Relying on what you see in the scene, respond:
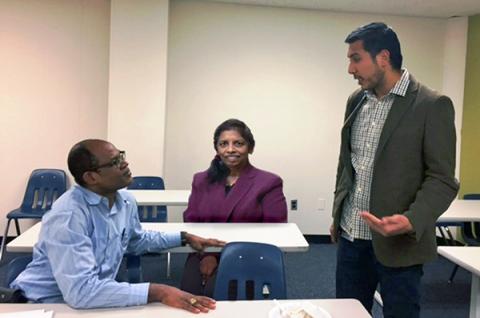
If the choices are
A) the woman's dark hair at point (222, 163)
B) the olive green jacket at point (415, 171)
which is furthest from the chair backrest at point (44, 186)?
the olive green jacket at point (415, 171)

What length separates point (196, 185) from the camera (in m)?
2.52

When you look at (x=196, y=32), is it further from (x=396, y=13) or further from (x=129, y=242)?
(x=129, y=242)

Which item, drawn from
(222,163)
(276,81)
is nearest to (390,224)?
(222,163)

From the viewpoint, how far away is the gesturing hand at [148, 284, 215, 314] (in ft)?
4.63

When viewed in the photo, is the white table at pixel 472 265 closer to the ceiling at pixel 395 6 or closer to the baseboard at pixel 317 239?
the baseboard at pixel 317 239

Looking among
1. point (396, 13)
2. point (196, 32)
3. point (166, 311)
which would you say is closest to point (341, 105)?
point (396, 13)

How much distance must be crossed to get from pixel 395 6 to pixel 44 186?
4.01 meters

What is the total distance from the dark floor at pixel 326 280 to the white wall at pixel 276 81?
0.73m

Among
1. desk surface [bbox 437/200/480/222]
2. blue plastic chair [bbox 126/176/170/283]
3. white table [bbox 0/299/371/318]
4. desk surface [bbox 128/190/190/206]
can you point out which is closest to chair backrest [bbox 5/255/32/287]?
white table [bbox 0/299/371/318]

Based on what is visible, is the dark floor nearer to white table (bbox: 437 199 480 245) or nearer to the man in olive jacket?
white table (bbox: 437 199 480 245)

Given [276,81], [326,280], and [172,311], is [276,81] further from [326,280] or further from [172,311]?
[172,311]

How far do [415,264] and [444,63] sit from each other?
12.9 feet

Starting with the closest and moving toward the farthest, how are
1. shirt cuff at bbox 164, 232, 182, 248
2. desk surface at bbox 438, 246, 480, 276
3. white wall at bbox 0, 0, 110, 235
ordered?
desk surface at bbox 438, 246, 480, 276
shirt cuff at bbox 164, 232, 182, 248
white wall at bbox 0, 0, 110, 235

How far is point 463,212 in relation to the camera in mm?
3230
